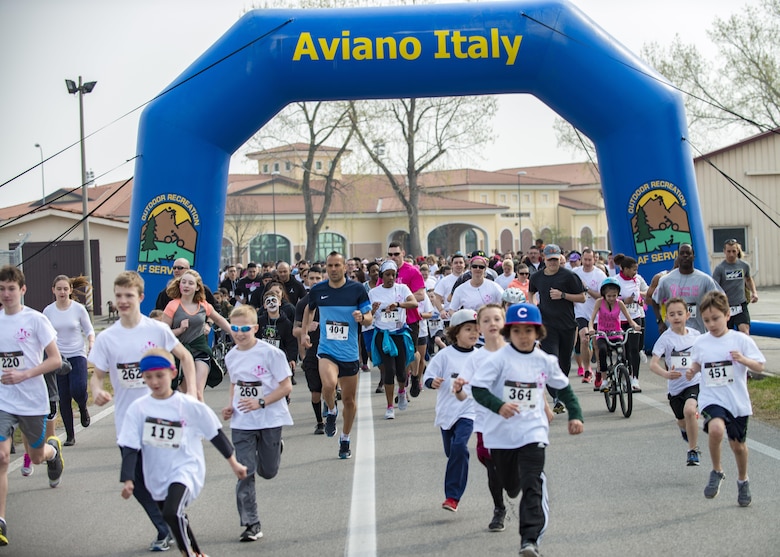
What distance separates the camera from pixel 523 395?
588 cm

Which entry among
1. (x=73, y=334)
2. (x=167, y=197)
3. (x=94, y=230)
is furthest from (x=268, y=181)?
(x=73, y=334)

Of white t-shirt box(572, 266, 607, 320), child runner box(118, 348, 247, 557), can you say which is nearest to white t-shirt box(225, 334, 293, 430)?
child runner box(118, 348, 247, 557)

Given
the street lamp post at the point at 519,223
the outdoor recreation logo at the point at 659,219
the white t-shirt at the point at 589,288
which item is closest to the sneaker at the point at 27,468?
the white t-shirt at the point at 589,288

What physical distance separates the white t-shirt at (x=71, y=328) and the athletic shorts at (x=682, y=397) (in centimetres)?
569

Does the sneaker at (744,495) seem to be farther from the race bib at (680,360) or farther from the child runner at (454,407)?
the child runner at (454,407)

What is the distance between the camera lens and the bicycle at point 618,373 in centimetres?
1079

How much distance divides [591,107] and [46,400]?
10486mm

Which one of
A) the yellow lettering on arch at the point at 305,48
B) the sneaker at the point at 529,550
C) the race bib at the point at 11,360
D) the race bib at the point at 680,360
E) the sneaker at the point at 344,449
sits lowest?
the sneaker at the point at 529,550

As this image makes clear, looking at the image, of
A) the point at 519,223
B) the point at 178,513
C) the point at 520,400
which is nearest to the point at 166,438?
the point at 178,513

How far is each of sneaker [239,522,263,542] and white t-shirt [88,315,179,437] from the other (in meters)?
1.23

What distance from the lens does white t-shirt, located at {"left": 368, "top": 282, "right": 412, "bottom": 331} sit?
12.2 m

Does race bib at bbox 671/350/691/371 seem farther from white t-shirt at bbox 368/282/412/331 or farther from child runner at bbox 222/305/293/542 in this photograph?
white t-shirt at bbox 368/282/412/331

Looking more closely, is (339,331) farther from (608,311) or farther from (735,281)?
(735,281)

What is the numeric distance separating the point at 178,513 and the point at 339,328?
4523mm
